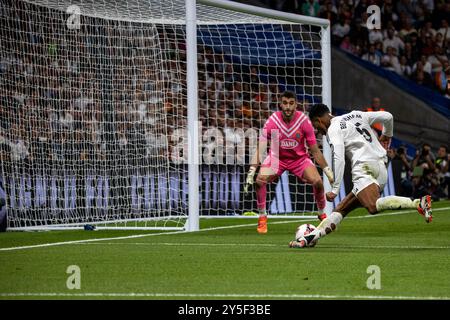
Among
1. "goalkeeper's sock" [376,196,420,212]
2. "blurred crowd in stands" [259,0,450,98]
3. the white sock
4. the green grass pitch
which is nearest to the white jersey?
"goalkeeper's sock" [376,196,420,212]

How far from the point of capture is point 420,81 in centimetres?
2980

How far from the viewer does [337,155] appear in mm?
12203

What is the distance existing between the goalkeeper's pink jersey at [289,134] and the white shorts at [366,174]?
11.8 feet

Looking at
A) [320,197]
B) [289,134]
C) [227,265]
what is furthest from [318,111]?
[320,197]

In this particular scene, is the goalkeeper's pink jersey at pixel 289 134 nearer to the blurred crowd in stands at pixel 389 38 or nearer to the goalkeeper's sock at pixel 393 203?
the goalkeeper's sock at pixel 393 203

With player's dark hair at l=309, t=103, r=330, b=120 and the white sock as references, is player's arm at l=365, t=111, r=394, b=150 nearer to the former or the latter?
player's dark hair at l=309, t=103, r=330, b=120

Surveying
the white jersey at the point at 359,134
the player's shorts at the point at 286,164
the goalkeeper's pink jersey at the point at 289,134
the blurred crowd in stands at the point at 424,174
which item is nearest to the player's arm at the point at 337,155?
the white jersey at the point at 359,134

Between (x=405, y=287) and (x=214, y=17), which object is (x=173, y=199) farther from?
(x=405, y=287)

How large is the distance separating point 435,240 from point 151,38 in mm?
6923

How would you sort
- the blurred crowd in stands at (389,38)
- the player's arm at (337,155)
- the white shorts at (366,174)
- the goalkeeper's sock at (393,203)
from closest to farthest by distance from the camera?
the player's arm at (337,155)
the goalkeeper's sock at (393,203)
the white shorts at (366,174)
the blurred crowd in stands at (389,38)

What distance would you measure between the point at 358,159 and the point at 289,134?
3.69 m

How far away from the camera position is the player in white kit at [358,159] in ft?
40.5

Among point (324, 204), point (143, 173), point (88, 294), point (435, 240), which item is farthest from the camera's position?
point (143, 173)
